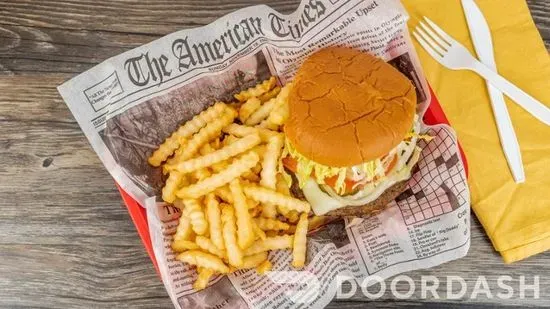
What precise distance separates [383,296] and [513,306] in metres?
0.31

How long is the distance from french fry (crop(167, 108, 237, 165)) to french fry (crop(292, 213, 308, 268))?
293mm

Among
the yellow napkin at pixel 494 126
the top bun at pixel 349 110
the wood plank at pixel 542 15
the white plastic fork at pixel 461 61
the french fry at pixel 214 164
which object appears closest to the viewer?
the top bun at pixel 349 110

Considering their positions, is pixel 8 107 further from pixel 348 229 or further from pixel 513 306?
pixel 513 306

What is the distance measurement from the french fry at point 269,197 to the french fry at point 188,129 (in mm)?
206

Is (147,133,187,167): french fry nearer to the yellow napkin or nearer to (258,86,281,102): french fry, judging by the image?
(258,86,281,102): french fry

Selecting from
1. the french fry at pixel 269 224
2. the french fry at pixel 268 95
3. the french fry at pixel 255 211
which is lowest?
the french fry at pixel 269 224

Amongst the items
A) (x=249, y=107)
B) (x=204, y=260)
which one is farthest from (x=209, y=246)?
(x=249, y=107)

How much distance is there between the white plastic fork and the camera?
69.0 inches

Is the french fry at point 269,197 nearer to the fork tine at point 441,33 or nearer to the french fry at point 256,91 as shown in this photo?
the french fry at point 256,91

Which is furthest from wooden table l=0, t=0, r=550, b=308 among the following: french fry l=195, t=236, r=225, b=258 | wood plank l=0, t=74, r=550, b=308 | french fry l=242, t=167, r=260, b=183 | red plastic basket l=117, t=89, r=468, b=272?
french fry l=242, t=167, r=260, b=183

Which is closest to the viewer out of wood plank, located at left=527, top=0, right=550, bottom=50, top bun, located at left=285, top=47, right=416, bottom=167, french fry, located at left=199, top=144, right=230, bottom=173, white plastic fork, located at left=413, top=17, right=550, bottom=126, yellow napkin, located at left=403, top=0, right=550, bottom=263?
top bun, located at left=285, top=47, right=416, bottom=167

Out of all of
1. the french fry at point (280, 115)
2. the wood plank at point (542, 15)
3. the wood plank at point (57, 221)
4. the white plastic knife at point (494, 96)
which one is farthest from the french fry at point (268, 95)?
the wood plank at point (542, 15)

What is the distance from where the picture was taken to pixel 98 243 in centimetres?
167

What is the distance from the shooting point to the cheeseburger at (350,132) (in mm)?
1452
